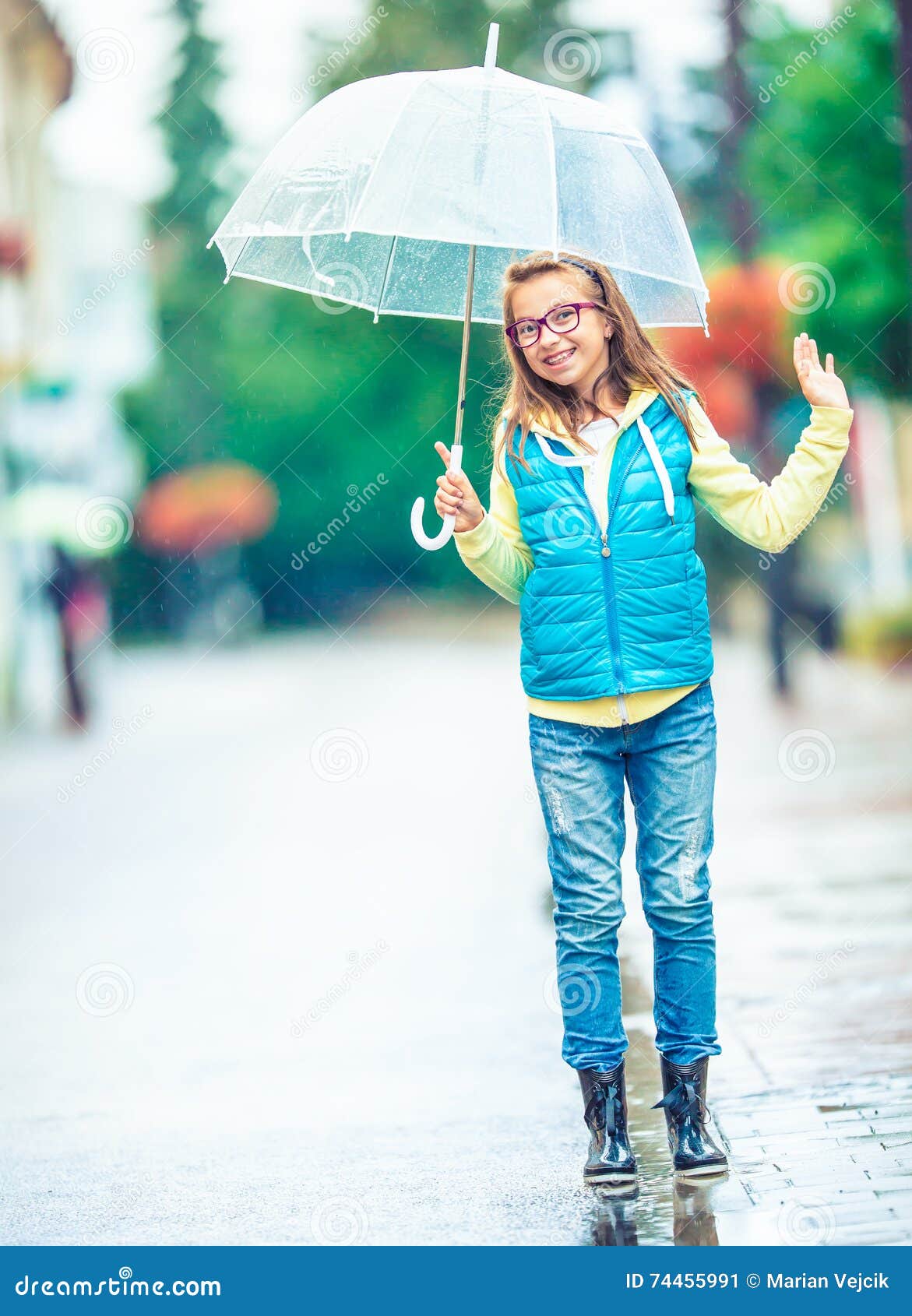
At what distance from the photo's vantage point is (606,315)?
3.70 m

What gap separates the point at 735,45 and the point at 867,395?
12.7 feet

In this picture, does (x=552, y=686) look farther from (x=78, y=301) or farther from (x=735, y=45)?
(x=78, y=301)

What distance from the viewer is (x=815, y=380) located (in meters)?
3.61

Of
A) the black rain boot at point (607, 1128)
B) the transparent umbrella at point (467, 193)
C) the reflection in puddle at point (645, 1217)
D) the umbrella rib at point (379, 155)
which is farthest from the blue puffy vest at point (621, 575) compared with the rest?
the reflection in puddle at point (645, 1217)

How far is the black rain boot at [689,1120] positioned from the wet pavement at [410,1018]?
0.25 ft

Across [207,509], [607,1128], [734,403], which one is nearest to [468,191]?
[607,1128]

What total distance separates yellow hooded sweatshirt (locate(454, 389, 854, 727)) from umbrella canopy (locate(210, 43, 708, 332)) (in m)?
0.39

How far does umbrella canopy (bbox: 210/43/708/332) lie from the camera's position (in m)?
3.67

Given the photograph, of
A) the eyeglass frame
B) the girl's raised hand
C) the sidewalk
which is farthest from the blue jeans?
the eyeglass frame

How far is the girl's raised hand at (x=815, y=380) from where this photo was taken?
3586 millimetres

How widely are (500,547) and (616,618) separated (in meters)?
0.31

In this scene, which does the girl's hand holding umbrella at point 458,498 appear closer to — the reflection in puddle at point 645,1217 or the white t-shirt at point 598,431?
the white t-shirt at point 598,431

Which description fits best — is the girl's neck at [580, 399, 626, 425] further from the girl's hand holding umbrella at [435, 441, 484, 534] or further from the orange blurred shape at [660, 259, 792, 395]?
the orange blurred shape at [660, 259, 792, 395]

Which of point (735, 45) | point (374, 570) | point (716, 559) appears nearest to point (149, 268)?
point (374, 570)
